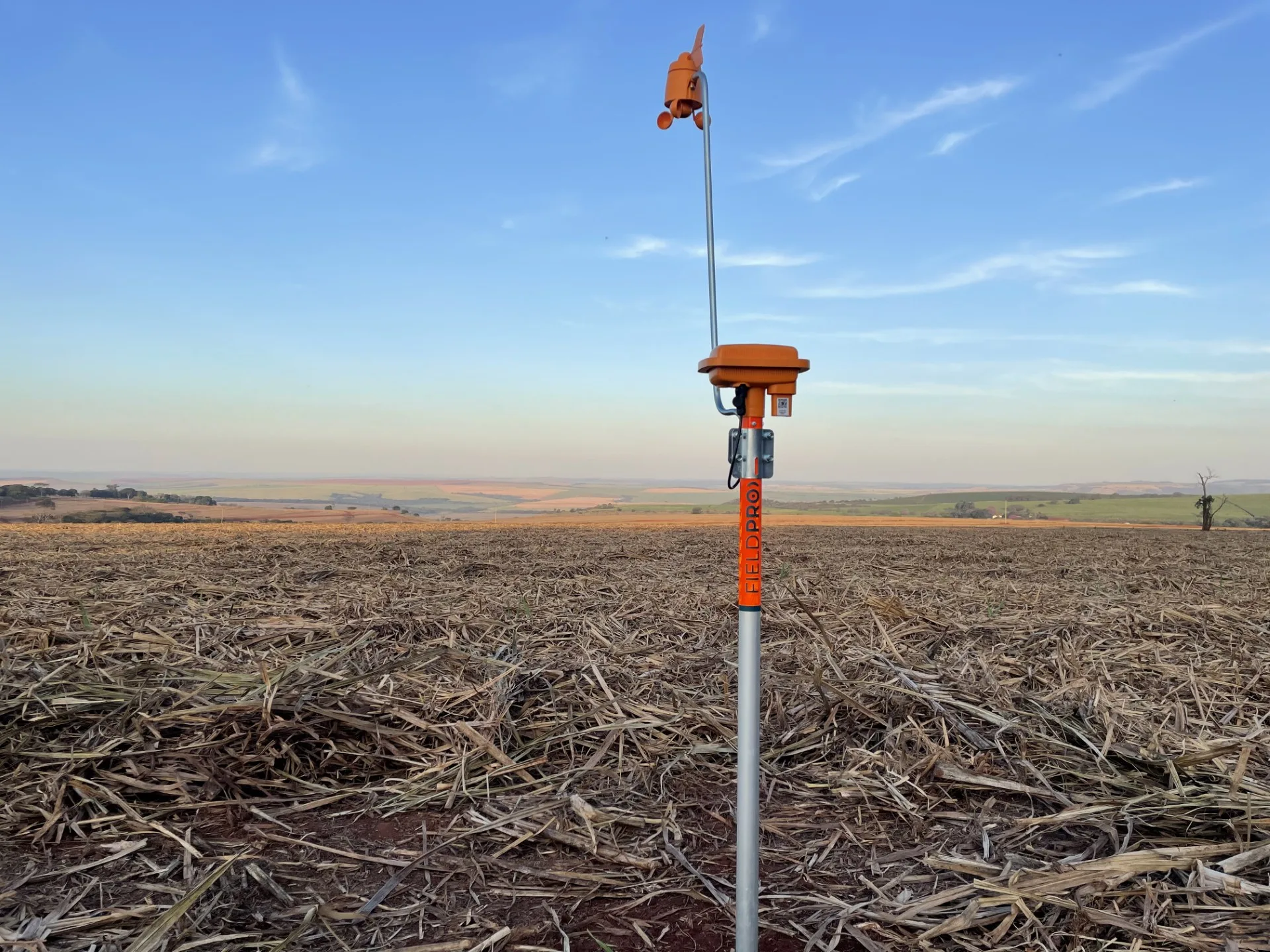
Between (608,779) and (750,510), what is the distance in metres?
2.03

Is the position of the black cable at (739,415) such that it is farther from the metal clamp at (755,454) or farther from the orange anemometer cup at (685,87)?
the orange anemometer cup at (685,87)

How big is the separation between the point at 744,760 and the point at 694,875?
952 millimetres

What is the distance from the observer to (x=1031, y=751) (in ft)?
13.2

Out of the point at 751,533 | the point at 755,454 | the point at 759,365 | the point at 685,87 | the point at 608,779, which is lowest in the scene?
the point at 608,779

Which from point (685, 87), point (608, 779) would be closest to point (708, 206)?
point (685, 87)

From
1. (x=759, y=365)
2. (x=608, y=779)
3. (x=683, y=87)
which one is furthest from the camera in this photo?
(x=608, y=779)

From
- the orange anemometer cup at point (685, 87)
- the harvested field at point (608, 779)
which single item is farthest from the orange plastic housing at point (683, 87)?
the harvested field at point (608, 779)

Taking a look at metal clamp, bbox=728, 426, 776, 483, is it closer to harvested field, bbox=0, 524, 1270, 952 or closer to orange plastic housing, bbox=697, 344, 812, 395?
orange plastic housing, bbox=697, 344, 812, 395

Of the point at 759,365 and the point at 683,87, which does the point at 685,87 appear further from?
the point at 759,365

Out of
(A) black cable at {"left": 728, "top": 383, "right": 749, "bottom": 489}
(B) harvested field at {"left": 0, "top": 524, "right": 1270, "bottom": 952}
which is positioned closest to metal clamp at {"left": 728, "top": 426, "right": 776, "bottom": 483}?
(A) black cable at {"left": 728, "top": 383, "right": 749, "bottom": 489}

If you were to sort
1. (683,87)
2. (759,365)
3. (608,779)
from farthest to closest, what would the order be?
(608,779), (683,87), (759,365)

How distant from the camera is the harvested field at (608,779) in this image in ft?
8.95

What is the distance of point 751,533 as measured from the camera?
7.77 feet

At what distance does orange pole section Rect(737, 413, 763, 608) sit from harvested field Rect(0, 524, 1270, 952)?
3.97 feet
